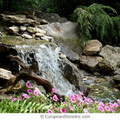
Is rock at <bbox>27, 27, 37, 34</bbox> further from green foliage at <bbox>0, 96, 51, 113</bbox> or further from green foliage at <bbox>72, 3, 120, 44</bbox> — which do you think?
green foliage at <bbox>0, 96, 51, 113</bbox>

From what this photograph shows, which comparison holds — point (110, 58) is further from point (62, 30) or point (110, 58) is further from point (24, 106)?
point (24, 106)

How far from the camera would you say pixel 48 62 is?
4.32 meters

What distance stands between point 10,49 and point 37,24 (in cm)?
206

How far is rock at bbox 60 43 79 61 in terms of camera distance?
543 cm

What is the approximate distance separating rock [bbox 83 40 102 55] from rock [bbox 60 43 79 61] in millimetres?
381

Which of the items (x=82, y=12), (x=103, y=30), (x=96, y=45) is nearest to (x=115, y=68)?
(x=96, y=45)

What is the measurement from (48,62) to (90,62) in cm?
154

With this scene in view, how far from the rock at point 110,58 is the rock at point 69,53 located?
→ 0.70 m

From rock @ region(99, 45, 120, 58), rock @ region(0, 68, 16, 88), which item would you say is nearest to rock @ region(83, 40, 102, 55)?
rock @ region(99, 45, 120, 58)

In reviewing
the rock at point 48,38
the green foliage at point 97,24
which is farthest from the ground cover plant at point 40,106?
the green foliage at point 97,24

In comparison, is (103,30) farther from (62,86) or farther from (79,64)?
(62,86)

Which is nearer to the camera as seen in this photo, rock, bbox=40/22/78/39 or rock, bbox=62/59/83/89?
rock, bbox=62/59/83/89

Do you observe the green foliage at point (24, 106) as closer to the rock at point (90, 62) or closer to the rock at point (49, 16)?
the rock at point (90, 62)

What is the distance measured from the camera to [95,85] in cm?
458
